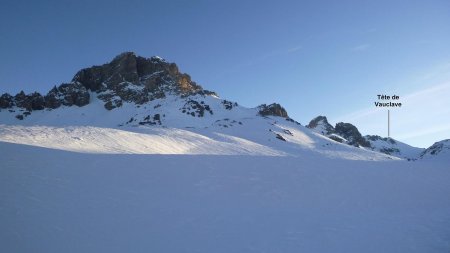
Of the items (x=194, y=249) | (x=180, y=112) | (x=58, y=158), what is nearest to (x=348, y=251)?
(x=194, y=249)

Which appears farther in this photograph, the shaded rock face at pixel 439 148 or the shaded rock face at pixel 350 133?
the shaded rock face at pixel 439 148

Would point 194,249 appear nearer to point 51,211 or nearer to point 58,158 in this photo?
point 51,211

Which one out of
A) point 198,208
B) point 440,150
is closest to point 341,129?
point 440,150

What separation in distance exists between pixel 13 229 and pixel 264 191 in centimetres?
950

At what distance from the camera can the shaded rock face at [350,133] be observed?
106 metres

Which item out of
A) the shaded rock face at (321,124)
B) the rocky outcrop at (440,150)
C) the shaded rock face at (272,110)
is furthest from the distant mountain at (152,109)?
the rocky outcrop at (440,150)

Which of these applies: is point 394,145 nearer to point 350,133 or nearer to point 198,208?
point 350,133

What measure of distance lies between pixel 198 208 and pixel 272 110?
76516 millimetres

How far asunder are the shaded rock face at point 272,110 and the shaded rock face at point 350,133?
28.5m

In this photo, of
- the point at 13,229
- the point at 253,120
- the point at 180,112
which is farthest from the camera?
the point at 180,112

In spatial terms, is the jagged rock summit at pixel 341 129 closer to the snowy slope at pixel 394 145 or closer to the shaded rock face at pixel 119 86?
the snowy slope at pixel 394 145

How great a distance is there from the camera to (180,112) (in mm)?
77250

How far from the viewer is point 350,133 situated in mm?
109688

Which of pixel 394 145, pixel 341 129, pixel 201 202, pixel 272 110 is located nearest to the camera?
pixel 201 202
